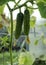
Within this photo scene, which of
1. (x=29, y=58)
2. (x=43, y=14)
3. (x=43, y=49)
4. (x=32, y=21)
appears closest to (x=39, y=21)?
(x=43, y=49)

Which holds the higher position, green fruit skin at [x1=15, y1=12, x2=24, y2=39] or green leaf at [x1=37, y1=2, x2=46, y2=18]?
green leaf at [x1=37, y1=2, x2=46, y2=18]

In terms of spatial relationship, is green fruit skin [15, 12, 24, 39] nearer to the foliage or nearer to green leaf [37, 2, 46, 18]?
green leaf [37, 2, 46, 18]

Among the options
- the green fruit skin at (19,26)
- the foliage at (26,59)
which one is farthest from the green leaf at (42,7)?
the foliage at (26,59)

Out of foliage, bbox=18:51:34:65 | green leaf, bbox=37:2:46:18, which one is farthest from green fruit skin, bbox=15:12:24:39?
foliage, bbox=18:51:34:65

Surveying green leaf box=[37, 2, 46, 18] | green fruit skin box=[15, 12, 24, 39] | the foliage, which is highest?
green leaf box=[37, 2, 46, 18]

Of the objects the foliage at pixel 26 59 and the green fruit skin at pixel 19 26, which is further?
the foliage at pixel 26 59

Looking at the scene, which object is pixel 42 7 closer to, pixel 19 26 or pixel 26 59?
pixel 19 26

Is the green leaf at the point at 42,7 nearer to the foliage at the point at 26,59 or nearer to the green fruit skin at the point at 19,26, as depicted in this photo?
the green fruit skin at the point at 19,26

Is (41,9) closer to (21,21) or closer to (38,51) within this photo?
(21,21)

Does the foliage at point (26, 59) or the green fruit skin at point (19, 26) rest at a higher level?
the green fruit skin at point (19, 26)

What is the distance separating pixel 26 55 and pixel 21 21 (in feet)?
0.65

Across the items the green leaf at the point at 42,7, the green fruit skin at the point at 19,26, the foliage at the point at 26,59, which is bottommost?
the foliage at the point at 26,59

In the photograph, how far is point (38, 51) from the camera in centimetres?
159

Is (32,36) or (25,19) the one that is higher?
(25,19)
